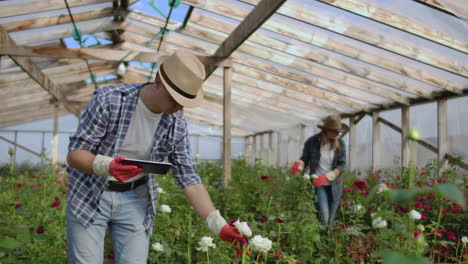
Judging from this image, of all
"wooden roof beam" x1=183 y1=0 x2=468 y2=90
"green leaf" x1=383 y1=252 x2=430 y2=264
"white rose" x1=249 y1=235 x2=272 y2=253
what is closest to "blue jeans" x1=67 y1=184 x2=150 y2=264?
"white rose" x1=249 y1=235 x2=272 y2=253

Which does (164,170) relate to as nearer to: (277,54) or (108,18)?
(277,54)

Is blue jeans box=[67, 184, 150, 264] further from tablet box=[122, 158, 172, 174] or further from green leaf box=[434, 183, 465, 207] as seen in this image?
green leaf box=[434, 183, 465, 207]

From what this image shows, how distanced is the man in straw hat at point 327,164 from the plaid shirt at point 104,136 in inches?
91.4

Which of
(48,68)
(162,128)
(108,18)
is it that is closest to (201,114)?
(48,68)

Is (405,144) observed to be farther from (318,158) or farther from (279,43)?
(318,158)

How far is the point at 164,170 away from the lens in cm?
173

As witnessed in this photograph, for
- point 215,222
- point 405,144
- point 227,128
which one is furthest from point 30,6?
point 405,144

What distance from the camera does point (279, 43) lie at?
5.92m

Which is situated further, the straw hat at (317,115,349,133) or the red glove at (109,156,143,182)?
the straw hat at (317,115,349,133)

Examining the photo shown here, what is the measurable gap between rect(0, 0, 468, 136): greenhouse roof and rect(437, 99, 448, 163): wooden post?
0.62ft

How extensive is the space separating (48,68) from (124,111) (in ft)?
23.9

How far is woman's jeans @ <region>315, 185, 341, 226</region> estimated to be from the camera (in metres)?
4.17

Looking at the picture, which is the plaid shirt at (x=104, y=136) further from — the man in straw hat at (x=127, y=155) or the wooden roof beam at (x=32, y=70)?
the wooden roof beam at (x=32, y=70)

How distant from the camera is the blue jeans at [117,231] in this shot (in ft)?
6.01
